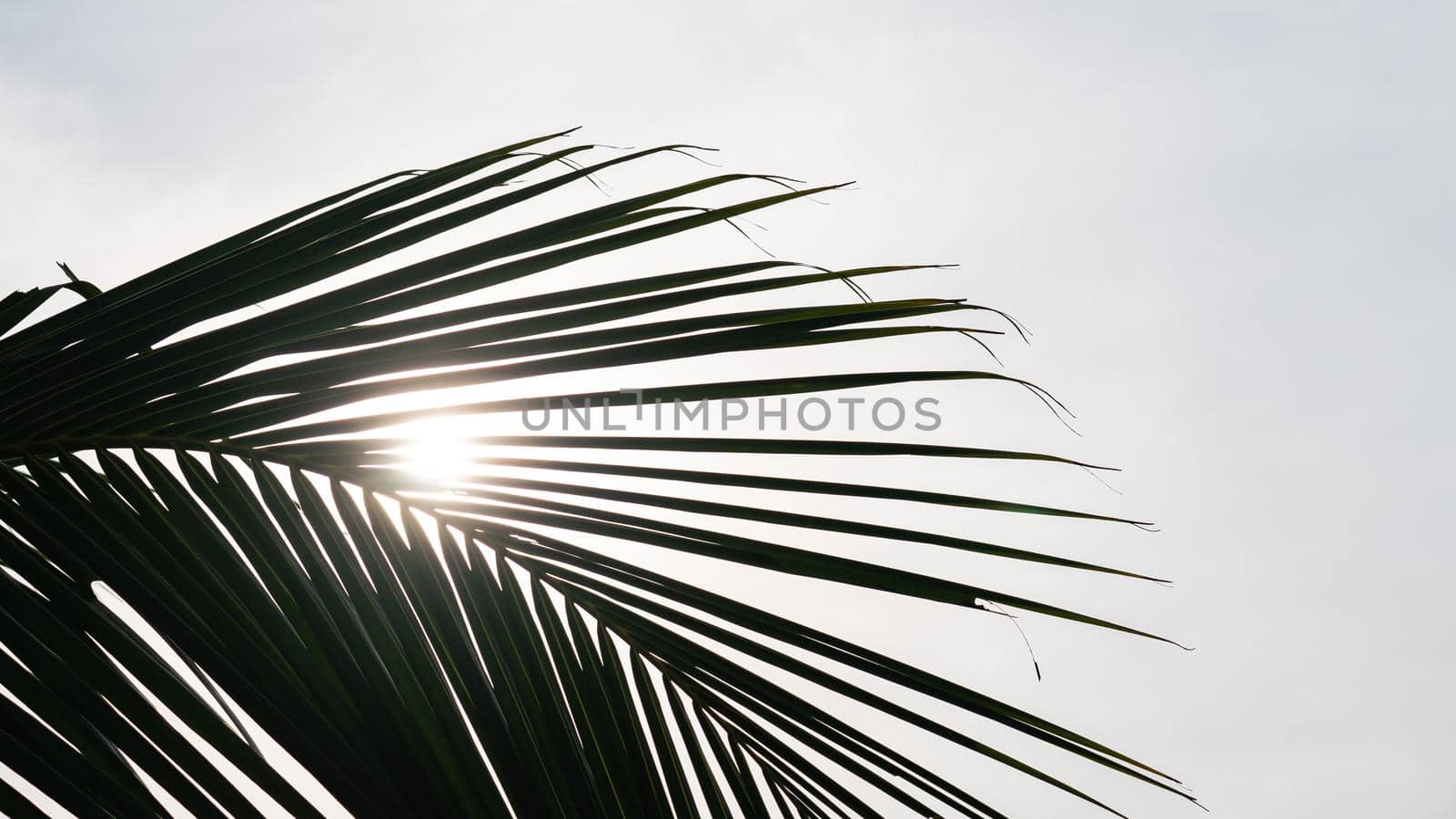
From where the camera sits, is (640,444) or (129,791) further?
(640,444)

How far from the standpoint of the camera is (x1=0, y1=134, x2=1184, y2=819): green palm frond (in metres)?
0.67

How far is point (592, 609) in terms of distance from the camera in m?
0.85

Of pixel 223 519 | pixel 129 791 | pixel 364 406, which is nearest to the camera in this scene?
pixel 129 791

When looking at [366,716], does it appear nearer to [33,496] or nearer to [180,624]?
[180,624]

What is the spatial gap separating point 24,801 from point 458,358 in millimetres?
430

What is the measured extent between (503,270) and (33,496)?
40 centimetres

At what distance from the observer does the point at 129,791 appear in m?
0.60

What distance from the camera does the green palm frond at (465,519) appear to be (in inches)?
26.5

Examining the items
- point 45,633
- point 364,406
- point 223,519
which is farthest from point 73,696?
point 364,406

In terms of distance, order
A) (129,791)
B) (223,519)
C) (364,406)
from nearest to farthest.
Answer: (129,791) < (223,519) < (364,406)

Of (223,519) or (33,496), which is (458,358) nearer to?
(223,519)

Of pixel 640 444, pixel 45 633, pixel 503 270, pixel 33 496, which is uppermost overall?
pixel 503 270

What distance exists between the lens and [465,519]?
838 millimetres

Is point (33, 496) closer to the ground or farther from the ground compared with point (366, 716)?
farther from the ground
